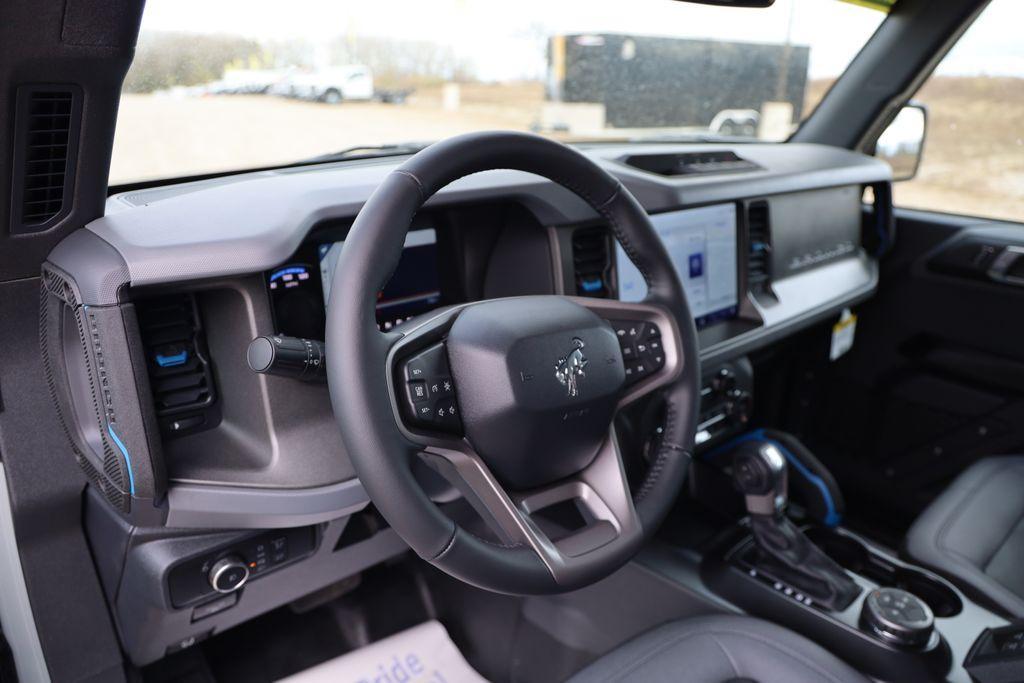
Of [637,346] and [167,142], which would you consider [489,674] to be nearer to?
[637,346]

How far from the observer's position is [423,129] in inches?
72.9

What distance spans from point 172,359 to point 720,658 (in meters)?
0.98

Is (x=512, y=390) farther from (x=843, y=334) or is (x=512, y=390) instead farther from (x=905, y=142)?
(x=905, y=142)

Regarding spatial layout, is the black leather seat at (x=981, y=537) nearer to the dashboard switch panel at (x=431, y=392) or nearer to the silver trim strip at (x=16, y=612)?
the dashboard switch panel at (x=431, y=392)

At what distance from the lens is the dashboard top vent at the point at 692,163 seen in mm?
1917

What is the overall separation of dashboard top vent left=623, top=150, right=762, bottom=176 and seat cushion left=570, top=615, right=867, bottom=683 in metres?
1.05

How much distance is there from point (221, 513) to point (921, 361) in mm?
2115

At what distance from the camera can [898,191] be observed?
268 centimetres

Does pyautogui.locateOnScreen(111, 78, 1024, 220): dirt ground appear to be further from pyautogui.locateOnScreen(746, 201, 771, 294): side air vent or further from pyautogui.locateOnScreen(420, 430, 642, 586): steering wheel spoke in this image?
pyautogui.locateOnScreen(746, 201, 771, 294): side air vent

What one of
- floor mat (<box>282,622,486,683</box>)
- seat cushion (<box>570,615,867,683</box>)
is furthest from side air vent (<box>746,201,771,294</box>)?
floor mat (<box>282,622,486,683</box>)

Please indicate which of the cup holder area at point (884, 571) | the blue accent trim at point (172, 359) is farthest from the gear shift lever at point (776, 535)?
the blue accent trim at point (172, 359)

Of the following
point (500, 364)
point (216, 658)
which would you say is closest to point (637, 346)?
point (500, 364)

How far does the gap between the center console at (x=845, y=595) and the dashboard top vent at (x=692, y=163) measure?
27.4 inches

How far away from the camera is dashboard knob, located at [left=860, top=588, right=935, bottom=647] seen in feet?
4.61
